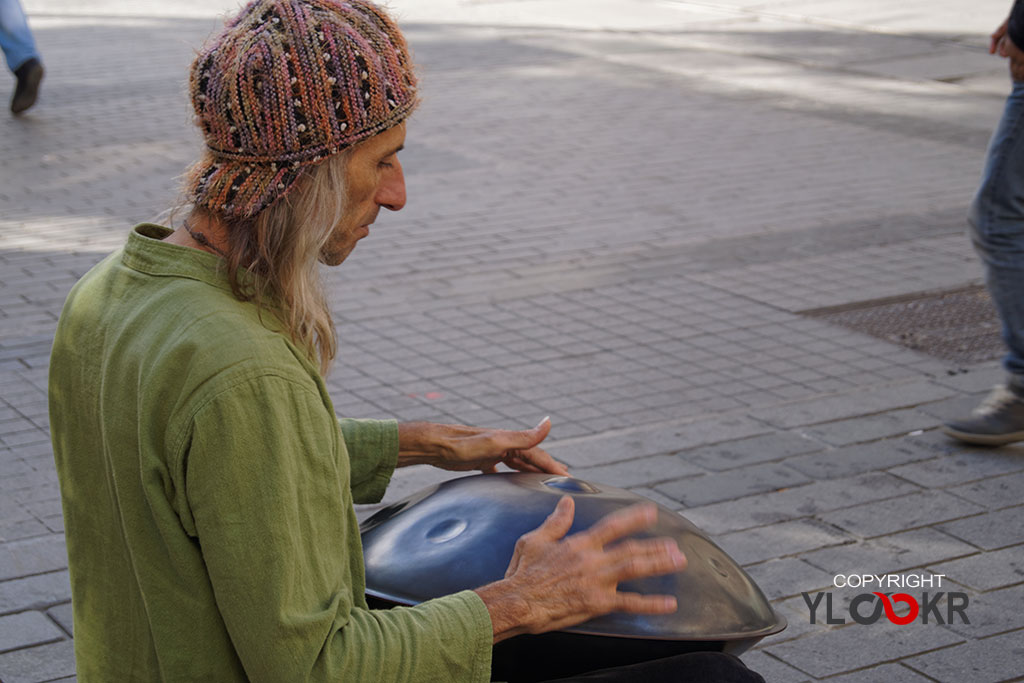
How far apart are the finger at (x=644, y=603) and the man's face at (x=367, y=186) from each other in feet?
1.95

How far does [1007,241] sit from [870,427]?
77cm

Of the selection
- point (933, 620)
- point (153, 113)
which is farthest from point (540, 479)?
point (153, 113)

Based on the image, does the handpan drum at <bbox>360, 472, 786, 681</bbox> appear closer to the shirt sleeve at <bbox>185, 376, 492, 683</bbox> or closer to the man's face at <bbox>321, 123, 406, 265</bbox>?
the shirt sleeve at <bbox>185, 376, 492, 683</bbox>

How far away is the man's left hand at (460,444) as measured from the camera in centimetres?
217

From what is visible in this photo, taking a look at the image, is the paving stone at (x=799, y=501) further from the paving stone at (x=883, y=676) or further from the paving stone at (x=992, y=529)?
the paving stone at (x=883, y=676)

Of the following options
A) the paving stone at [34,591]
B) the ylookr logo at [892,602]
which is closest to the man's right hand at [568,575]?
the ylookr logo at [892,602]

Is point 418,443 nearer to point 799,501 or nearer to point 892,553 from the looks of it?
point 892,553

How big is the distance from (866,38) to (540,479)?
1293 cm

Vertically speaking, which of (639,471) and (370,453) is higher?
(370,453)

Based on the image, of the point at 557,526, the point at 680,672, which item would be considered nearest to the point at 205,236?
the point at 557,526

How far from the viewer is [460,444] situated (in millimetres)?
2180

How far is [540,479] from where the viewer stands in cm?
212

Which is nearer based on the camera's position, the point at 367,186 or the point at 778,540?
the point at 367,186

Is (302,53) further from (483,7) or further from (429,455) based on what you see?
(483,7)
